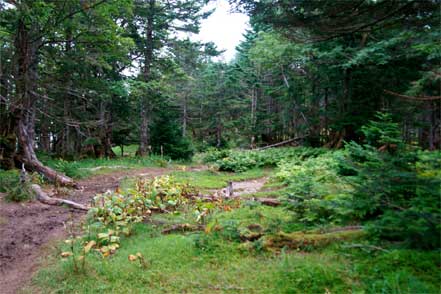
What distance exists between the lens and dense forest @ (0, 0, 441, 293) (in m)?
3.10

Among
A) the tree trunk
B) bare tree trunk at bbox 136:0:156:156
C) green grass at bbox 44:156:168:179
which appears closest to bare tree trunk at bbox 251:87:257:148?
bare tree trunk at bbox 136:0:156:156

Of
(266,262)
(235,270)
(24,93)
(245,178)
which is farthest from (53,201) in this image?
(245,178)

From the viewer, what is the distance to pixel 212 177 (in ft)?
42.2

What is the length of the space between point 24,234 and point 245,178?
8.24 m

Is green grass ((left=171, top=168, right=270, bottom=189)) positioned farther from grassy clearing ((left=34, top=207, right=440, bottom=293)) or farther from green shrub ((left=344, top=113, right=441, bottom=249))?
green shrub ((left=344, top=113, right=441, bottom=249))

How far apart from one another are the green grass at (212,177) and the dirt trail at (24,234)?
139 inches

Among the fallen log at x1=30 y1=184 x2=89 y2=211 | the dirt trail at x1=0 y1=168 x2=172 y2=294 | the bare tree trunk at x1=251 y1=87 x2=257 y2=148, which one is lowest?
the dirt trail at x1=0 y1=168 x2=172 y2=294

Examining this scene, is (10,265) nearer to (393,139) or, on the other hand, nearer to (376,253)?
(376,253)

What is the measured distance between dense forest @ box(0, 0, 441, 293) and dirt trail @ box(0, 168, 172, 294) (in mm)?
39

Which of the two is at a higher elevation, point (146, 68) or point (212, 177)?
point (146, 68)

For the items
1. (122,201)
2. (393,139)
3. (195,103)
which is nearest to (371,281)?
(393,139)

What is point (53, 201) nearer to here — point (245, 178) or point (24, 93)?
point (24, 93)

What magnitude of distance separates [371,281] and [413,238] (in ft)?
1.94

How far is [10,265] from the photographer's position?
176 inches
